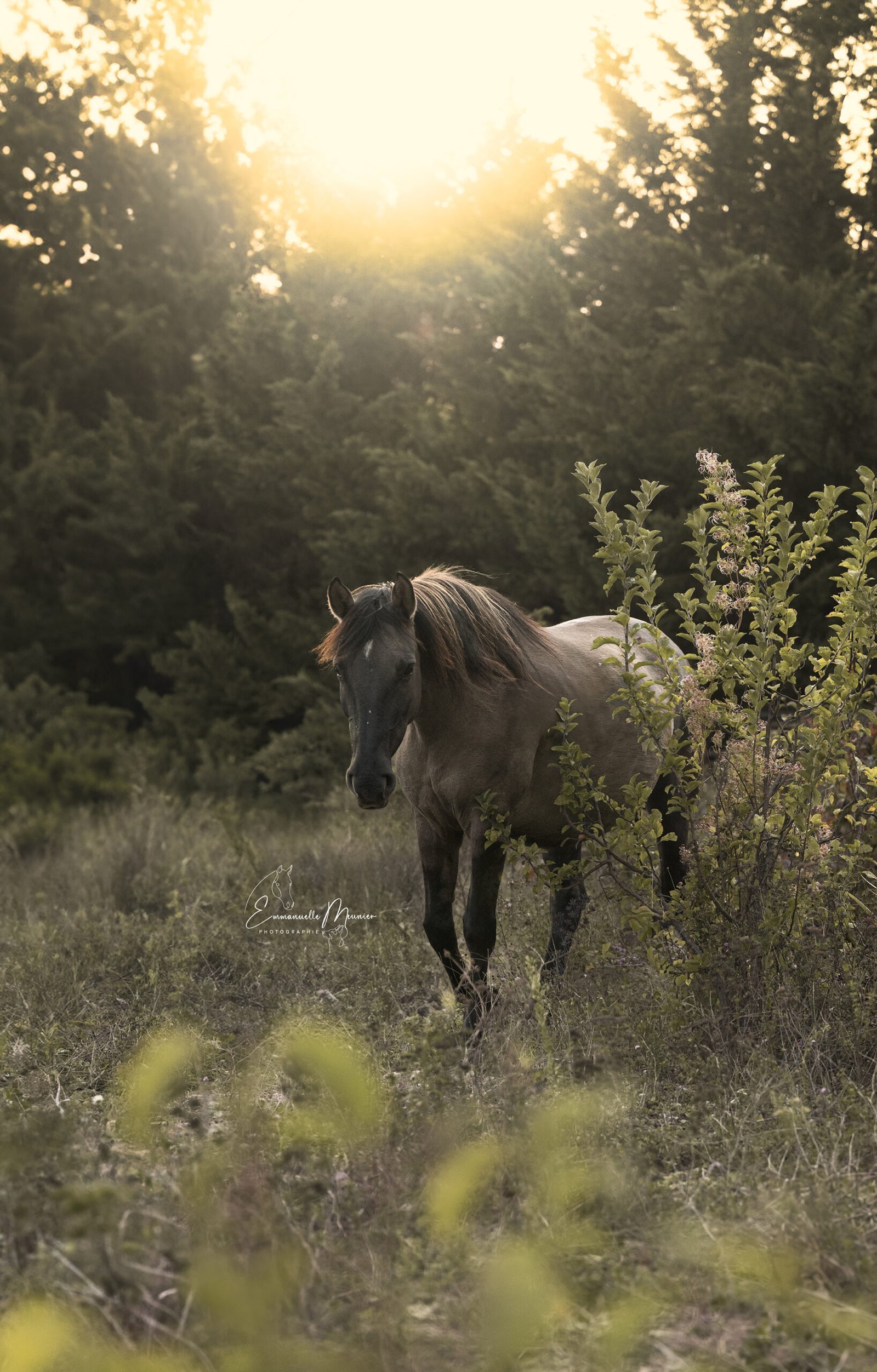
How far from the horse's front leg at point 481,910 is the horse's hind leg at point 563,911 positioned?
56 centimetres

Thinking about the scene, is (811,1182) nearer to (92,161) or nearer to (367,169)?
(367,169)

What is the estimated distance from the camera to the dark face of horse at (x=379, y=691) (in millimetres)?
3859

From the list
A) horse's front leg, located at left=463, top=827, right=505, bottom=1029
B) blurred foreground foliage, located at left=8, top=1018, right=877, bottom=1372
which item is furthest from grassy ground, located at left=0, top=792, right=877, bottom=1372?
horse's front leg, located at left=463, top=827, right=505, bottom=1029

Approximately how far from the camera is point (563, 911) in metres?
5.22

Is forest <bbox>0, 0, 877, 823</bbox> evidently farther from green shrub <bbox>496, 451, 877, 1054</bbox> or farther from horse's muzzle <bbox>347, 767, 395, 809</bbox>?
horse's muzzle <bbox>347, 767, 395, 809</bbox>

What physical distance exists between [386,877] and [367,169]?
10895mm

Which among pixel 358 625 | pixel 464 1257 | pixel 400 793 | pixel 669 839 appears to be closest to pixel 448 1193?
pixel 464 1257

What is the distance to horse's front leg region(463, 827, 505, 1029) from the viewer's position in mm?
4348

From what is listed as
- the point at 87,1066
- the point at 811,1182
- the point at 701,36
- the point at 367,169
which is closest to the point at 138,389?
the point at 367,169

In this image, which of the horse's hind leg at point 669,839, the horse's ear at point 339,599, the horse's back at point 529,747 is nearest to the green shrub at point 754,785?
the horse's back at point 529,747

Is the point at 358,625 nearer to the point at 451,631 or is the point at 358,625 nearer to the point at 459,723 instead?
the point at 451,631

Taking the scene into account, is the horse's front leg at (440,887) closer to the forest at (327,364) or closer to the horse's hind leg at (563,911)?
the horse's hind leg at (563,911)

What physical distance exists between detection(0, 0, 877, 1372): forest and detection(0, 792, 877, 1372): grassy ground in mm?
14

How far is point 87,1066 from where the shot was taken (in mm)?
4242
